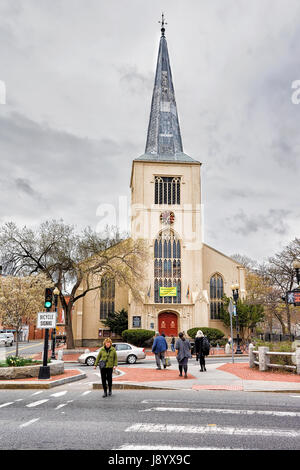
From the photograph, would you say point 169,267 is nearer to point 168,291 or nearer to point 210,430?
point 168,291

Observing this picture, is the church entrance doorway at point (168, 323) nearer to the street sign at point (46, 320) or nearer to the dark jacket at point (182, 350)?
the dark jacket at point (182, 350)

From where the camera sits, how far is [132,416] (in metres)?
7.64

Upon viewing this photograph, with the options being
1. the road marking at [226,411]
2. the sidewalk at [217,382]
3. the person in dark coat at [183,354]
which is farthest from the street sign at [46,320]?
the road marking at [226,411]

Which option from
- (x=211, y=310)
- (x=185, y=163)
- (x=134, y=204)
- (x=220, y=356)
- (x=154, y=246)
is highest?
(x=185, y=163)

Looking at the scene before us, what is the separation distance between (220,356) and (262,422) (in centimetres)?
2162

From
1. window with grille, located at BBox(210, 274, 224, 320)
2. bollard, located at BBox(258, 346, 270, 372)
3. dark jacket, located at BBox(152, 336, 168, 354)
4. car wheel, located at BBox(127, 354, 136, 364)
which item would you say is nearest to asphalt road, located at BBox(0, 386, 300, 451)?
bollard, located at BBox(258, 346, 270, 372)

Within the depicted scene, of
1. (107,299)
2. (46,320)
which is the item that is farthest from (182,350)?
(107,299)

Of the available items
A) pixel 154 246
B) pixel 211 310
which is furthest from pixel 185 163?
pixel 211 310

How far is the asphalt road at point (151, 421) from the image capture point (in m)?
5.80

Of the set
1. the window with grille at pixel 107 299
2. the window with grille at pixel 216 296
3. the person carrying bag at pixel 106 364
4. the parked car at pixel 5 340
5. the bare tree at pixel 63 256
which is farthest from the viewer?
the parked car at pixel 5 340

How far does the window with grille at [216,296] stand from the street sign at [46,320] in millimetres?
27247

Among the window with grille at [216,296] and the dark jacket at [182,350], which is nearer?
the dark jacket at [182,350]
